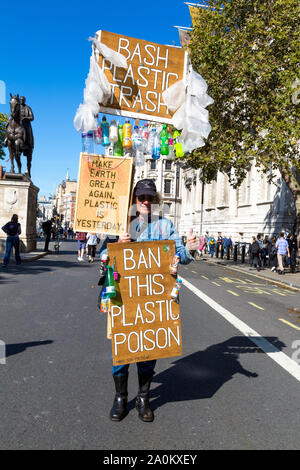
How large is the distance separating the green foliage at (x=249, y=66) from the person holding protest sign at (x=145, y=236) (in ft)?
45.7

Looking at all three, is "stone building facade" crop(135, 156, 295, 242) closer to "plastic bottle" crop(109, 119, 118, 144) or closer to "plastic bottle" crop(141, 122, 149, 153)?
"plastic bottle" crop(141, 122, 149, 153)

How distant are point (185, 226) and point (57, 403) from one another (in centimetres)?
5698

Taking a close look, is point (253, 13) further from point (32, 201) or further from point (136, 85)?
point (136, 85)

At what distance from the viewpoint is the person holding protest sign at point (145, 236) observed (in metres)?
3.59

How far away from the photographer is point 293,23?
1870cm

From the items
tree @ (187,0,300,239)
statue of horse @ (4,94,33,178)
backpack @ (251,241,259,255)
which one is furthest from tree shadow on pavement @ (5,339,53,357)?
backpack @ (251,241,259,255)

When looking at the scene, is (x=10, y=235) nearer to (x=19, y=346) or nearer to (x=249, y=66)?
(x=19, y=346)

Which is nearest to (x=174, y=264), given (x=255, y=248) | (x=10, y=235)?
(x=10, y=235)

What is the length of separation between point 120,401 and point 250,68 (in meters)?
17.2

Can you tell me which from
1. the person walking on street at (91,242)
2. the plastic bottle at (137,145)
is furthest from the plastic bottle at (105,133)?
the person walking on street at (91,242)

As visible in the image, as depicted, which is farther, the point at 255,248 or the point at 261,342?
the point at 255,248

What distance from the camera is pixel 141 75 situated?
4453 millimetres

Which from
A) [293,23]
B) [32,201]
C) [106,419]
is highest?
[293,23]
